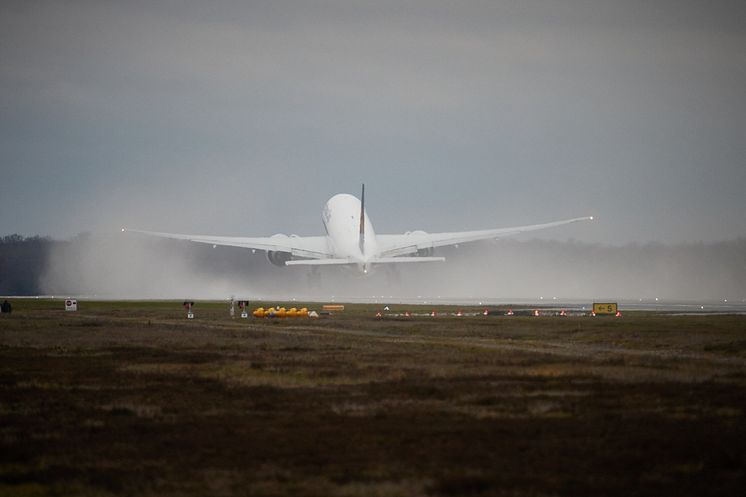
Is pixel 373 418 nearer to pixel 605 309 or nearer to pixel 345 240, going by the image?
pixel 605 309

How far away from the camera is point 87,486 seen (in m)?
15.5

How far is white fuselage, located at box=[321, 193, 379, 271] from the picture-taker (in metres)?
108

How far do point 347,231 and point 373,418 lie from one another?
9352cm

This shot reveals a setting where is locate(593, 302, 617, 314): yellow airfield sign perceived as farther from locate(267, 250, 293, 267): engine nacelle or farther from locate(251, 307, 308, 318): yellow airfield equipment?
locate(267, 250, 293, 267): engine nacelle

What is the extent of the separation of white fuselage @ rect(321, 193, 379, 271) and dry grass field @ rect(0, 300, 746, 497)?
65.9m

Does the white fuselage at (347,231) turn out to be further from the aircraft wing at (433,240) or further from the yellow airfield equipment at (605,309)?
the yellow airfield equipment at (605,309)

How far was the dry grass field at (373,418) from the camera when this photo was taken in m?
15.6

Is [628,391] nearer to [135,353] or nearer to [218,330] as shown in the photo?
[135,353]

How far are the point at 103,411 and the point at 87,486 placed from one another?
24.3 feet

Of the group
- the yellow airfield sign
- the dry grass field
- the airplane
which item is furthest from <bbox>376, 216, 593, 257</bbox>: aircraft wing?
the dry grass field

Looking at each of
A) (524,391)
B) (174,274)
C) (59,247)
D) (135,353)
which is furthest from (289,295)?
(524,391)

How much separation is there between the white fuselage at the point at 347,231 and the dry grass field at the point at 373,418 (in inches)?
2594

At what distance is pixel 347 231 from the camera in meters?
115

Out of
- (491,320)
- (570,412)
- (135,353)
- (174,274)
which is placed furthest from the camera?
(174,274)
